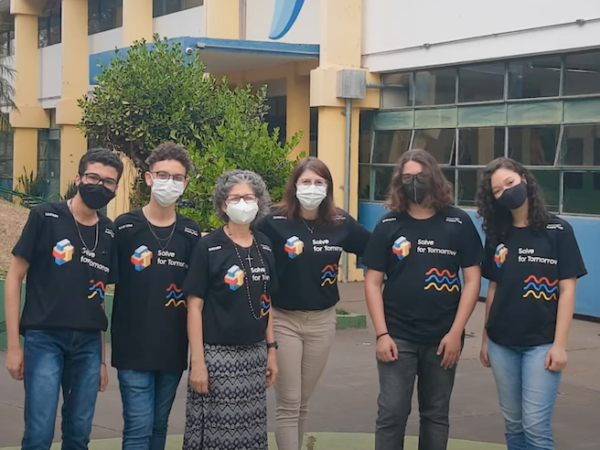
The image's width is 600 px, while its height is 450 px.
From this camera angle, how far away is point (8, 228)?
41.2 ft

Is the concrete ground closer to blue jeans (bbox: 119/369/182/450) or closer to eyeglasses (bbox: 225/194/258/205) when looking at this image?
blue jeans (bbox: 119/369/182/450)

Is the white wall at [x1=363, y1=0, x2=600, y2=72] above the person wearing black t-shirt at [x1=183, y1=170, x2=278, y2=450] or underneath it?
above

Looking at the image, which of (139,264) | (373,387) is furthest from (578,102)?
(139,264)

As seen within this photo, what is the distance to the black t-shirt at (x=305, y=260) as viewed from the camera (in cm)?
533

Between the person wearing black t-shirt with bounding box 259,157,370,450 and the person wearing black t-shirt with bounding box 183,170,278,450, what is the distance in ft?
1.19

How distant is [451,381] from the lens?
520 centimetres

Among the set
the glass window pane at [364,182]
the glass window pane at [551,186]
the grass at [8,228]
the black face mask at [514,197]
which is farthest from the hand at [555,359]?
the glass window pane at [364,182]

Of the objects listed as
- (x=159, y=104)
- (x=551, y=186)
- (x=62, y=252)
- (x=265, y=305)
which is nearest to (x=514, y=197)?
(x=265, y=305)

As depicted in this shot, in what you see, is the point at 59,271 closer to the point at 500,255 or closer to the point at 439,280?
the point at 439,280

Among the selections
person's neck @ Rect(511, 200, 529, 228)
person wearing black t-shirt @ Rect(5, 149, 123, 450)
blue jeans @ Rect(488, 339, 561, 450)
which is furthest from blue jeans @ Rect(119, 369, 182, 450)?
person's neck @ Rect(511, 200, 529, 228)

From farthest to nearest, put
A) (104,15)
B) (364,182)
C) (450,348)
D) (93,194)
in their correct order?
(104,15)
(364,182)
(450,348)
(93,194)

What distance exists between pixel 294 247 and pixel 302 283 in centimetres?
21

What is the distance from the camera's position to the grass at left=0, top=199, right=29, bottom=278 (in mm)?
11223

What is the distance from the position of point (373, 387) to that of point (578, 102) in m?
5.74
